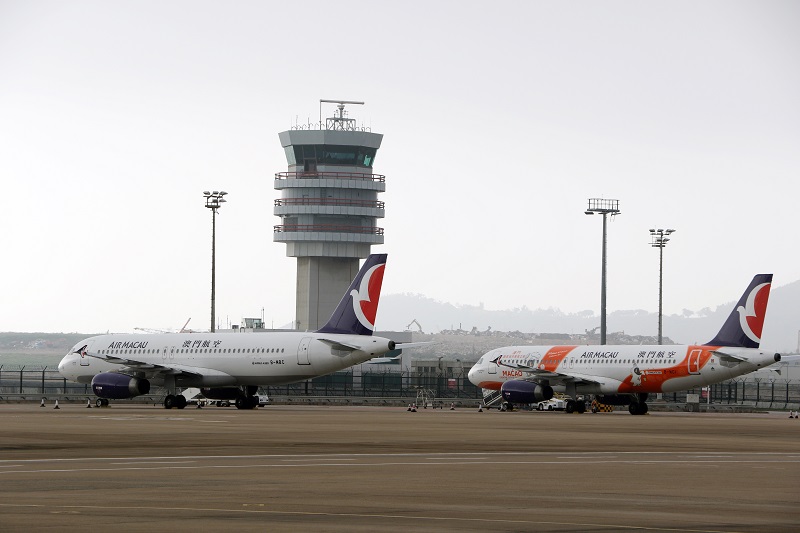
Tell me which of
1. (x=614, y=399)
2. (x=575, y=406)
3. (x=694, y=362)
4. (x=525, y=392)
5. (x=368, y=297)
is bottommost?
(x=575, y=406)

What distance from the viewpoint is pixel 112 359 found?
6438 centimetres

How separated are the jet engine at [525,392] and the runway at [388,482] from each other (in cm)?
3186

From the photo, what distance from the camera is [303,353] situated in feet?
200

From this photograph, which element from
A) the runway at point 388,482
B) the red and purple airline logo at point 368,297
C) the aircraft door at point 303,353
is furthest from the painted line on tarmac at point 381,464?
the aircraft door at point 303,353

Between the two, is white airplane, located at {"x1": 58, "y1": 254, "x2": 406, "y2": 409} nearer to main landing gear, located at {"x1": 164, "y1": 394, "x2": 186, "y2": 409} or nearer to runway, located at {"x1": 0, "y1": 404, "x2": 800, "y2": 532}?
main landing gear, located at {"x1": 164, "y1": 394, "x2": 186, "y2": 409}

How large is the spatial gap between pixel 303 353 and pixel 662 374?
1749 cm

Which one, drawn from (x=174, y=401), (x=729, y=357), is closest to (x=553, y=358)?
(x=729, y=357)

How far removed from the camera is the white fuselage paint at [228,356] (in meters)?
60.0

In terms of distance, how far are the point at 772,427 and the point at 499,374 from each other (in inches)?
1061

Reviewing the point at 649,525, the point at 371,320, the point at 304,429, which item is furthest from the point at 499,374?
the point at 649,525

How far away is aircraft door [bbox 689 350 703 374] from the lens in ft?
205

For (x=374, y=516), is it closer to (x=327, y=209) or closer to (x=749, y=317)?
(x=749, y=317)

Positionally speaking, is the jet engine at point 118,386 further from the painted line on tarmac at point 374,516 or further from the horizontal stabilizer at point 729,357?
the painted line on tarmac at point 374,516

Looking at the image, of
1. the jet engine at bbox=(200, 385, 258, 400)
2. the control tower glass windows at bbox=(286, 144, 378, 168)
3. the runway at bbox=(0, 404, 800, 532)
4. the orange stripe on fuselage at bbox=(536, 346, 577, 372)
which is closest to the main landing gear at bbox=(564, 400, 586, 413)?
the orange stripe on fuselage at bbox=(536, 346, 577, 372)
